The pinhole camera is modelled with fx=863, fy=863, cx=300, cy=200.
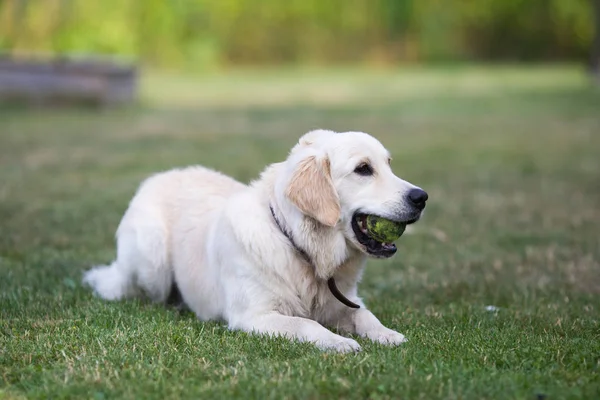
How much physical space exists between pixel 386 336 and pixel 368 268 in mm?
2819

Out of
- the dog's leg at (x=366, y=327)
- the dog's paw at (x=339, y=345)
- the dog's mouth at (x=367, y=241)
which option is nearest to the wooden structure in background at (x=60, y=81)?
the dog's leg at (x=366, y=327)

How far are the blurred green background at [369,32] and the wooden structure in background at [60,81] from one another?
18.6m

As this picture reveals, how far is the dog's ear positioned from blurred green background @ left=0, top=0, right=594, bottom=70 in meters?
34.2

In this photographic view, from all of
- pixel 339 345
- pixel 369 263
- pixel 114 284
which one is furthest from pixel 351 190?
pixel 369 263

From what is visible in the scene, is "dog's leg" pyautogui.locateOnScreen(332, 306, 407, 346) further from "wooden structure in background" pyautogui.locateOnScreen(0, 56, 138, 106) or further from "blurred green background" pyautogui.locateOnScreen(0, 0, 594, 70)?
"blurred green background" pyautogui.locateOnScreen(0, 0, 594, 70)

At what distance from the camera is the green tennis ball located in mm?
4680

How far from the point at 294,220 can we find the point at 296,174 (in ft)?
0.84

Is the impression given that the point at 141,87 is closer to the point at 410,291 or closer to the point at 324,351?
the point at 410,291

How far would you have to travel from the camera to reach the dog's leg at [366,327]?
4.61m

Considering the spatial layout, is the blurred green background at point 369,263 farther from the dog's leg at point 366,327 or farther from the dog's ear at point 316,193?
the dog's ear at point 316,193

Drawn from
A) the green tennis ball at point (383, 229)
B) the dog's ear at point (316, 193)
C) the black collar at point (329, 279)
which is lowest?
the black collar at point (329, 279)

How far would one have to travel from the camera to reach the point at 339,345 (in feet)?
14.3

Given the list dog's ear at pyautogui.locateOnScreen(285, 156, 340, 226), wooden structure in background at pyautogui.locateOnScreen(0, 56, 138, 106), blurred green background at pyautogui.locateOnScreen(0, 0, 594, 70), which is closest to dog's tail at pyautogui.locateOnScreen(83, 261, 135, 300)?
dog's ear at pyautogui.locateOnScreen(285, 156, 340, 226)

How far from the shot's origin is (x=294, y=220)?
15.7 feet
